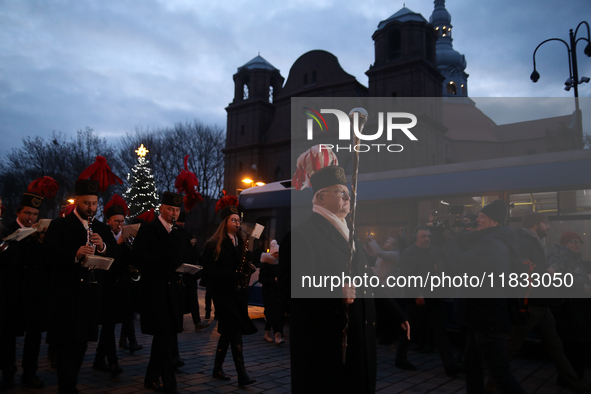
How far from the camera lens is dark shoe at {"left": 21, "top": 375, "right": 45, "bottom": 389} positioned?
5.13m

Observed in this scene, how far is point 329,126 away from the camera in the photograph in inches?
1558

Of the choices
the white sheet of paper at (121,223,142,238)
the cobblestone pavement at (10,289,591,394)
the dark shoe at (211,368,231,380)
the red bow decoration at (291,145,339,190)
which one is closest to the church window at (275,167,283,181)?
the cobblestone pavement at (10,289,591,394)

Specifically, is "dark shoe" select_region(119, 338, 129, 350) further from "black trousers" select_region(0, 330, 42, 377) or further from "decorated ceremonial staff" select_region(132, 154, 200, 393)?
"decorated ceremonial staff" select_region(132, 154, 200, 393)

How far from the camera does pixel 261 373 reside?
20.4ft

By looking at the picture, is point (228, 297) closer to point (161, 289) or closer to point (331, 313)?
point (161, 289)

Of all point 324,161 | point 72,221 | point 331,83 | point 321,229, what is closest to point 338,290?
point 321,229

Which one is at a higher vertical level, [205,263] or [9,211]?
[9,211]

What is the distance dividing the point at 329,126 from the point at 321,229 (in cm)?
3686

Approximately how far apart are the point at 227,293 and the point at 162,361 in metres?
1.15

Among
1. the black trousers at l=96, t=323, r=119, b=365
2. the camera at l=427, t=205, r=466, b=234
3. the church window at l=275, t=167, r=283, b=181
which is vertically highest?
the church window at l=275, t=167, r=283, b=181

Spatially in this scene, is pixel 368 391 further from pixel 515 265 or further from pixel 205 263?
pixel 205 263

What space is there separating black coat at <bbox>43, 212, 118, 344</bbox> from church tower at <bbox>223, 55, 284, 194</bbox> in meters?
41.0

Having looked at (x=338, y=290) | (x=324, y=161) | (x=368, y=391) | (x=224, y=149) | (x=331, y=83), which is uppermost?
(x=331, y=83)

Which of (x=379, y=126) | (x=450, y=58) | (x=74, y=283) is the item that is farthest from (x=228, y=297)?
(x=450, y=58)
